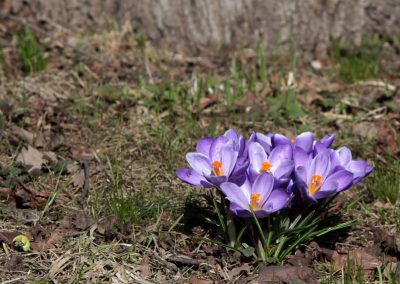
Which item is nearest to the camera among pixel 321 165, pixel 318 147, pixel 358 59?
pixel 321 165

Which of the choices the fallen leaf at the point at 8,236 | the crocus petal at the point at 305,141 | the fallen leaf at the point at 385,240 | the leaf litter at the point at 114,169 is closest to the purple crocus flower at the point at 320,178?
the crocus petal at the point at 305,141

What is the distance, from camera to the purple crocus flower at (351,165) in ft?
9.91

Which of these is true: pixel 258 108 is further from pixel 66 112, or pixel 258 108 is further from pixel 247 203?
pixel 247 203

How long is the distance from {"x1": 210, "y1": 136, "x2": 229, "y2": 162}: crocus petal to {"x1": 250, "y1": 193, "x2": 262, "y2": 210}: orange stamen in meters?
0.23

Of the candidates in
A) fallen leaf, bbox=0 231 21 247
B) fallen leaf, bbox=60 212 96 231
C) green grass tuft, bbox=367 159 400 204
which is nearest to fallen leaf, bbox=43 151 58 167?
fallen leaf, bbox=60 212 96 231

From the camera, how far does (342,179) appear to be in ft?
9.63

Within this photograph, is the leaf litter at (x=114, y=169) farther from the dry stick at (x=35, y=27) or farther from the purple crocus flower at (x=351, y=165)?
the purple crocus flower at (x=351, y=165)

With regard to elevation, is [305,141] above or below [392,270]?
above

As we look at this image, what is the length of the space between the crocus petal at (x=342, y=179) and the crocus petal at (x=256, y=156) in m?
0.29

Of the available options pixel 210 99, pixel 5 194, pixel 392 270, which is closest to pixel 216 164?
pixel 392 270

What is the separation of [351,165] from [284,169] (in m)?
0.37

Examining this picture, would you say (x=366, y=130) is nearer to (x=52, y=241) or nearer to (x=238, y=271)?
(x=238, y=271)

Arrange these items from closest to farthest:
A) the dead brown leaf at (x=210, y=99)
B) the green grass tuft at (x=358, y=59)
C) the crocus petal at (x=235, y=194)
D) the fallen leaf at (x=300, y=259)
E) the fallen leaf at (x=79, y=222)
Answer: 1. the crocus petal at (x=235, y=194)
2. the fallen leaf at (x=300, y=259)
3. the fallen leaf at (x=79, y=222)
4. the dead brown leaf at (x=210, y=99)
5. the green grass tuft at (x=358, y=59)

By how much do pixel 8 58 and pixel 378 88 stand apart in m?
2.51
